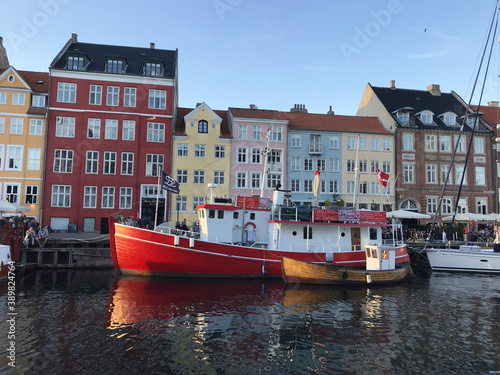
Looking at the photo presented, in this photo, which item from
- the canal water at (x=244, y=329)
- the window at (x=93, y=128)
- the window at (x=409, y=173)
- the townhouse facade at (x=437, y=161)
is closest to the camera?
the canal water at (x=244, y=329)

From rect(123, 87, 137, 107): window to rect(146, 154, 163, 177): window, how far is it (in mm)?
5734

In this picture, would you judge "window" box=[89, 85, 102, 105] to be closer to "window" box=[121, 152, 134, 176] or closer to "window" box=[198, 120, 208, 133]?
"window" box=[121, 152, 134, 176]

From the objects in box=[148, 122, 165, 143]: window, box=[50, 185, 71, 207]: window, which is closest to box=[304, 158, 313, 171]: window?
box=[148, 122, 165, 143]: window

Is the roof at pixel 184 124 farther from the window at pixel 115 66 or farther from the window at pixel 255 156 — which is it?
the window at pixel 115 66

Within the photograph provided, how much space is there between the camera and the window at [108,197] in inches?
1414

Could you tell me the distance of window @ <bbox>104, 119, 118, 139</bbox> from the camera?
36.9 meters

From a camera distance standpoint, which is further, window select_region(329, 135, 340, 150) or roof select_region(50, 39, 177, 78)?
window select_region(329, 135, 340, 150)

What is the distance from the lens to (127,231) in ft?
69.4

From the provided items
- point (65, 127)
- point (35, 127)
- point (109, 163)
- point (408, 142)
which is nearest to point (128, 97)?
point (65, 127)

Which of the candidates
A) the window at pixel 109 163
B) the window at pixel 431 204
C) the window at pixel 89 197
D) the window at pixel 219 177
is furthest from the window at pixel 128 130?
the window at pixel 431 204

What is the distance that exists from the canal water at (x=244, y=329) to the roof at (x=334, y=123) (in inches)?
997

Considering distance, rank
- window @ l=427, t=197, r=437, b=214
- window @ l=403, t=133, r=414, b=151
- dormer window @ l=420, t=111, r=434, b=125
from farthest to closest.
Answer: dormer window @ l=420, t=111, r=434, b=125, window @ l=403, t=133, r=414, b=151, window @ l=427, t=197, r=437, b=214

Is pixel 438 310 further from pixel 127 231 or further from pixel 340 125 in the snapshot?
pixel 340 125

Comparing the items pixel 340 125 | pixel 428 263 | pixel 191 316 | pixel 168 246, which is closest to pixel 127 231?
pixel 168 246
